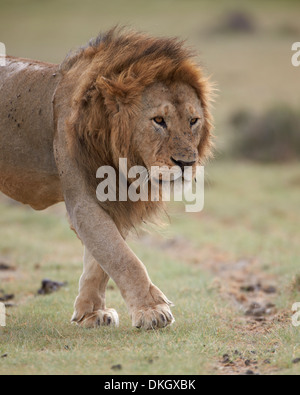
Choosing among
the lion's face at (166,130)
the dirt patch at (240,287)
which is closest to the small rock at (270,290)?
the dirt patch at (240,287)

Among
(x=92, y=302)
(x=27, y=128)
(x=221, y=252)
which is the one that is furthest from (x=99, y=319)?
(x=221, y=252)

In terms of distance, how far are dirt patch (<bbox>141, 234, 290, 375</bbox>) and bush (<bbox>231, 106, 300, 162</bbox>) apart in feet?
22.6

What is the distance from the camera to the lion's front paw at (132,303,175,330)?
12.9 ft

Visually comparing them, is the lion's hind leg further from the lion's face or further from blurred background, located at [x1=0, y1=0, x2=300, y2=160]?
blurred background, located at [x1=0, y1=0, x2=300, y2=160]

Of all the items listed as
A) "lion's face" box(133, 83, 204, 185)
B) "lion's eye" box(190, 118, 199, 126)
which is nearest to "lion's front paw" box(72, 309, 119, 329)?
"lion's face" box(133, 83, 204, 185)

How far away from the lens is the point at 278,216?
10.7m

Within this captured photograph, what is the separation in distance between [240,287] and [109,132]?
295cm

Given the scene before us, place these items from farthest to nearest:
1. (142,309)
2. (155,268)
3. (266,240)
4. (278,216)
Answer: (278,216), (266,240), (155,268), (142,309)

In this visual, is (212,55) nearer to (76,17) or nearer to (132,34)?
(76,17)

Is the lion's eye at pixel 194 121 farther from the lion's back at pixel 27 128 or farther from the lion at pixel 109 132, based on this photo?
the lion's back at pixel 27 128

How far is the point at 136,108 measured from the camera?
161 inches

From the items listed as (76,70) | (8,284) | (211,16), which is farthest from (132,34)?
(211,16)

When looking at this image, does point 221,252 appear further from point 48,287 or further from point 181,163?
point 181,163
